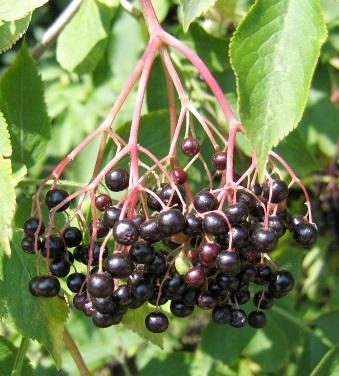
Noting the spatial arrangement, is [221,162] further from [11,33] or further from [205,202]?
[11,33]

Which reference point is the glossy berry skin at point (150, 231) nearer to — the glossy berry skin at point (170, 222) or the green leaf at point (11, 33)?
the glossy berry skin at point (170, 222)

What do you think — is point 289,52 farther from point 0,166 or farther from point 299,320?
point 299,320

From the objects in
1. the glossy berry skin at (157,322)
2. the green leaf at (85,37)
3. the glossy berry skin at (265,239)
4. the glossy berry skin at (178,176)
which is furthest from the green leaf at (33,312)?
the green leaf at (85,37)

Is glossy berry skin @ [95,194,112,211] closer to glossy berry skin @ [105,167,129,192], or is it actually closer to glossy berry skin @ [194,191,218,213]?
glossy berry skin @ [105,167,129,192]

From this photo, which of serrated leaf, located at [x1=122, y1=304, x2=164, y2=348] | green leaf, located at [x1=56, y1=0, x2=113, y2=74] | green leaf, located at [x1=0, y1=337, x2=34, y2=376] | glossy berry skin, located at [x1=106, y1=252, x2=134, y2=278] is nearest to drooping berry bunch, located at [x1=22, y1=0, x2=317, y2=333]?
glossy berry skin, located at [x1=106, y1=252, x2=134, y2=278]

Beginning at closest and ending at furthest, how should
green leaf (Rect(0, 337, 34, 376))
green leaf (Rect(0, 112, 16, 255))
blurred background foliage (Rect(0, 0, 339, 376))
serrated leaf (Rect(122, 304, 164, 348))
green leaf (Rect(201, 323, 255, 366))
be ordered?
A: 1. green leaf (Rect(0, 112, 16, 255))
2. serrated leaf (Rect(122, 304, 164, 348))
3. green leaf (Rect(0, 337, 34, 376))
4. blurred background foliage (Rect(0, 0, 339, 376))
5. green leaf (Rect(201, 323, 255, 366))
